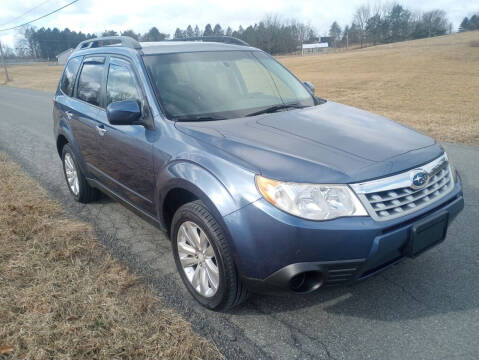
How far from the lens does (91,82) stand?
4328 mm

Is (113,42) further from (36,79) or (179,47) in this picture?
(36,79)

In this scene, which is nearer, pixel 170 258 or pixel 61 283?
pixel 61 283

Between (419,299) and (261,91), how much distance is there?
2.19 meters

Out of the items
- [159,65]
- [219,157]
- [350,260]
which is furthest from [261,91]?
[350,260]

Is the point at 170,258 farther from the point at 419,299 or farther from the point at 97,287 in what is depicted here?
the point at 419,299

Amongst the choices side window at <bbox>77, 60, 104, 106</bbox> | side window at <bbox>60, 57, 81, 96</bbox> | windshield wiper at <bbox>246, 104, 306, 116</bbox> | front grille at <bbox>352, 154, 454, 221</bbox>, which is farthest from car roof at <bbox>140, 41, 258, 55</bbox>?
front grille at <bbox>352, 154, 454, 221</bbox>

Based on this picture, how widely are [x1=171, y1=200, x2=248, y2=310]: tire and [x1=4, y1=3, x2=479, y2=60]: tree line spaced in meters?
70.5

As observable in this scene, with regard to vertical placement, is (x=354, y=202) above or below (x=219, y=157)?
below

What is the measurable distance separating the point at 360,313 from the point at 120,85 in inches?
109

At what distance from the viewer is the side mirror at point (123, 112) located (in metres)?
3.10

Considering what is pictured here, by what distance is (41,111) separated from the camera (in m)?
14.2

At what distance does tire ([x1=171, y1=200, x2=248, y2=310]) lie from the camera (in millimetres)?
2539

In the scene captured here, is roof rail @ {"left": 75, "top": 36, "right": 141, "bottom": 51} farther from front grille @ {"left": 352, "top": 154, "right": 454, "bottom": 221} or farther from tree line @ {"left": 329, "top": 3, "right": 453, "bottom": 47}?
tree line @ {"left": 329, "top": 3, "right": 453, "bottom": 47}

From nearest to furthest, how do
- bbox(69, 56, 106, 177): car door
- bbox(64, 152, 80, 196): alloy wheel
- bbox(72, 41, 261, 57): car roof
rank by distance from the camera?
bbox(72, 41, 261, 57): car roof, bbox(69, 56, 106, 177): car door, bbox(64, 152, 80, 196): alloy wheel
